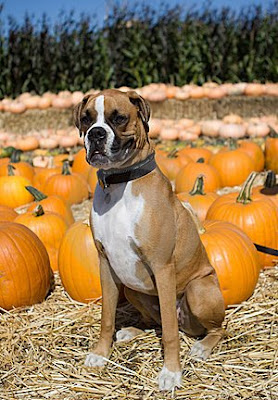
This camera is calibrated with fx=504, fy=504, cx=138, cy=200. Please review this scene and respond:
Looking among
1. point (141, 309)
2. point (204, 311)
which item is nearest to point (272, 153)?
point (141, 309)

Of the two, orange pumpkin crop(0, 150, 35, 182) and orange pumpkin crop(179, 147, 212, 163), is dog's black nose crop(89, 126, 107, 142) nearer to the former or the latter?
orange pumpkin crop(0, 150, 35, 182)

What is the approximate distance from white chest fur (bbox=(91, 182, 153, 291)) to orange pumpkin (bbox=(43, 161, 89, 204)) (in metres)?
3.51

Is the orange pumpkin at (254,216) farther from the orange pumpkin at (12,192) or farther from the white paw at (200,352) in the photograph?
the orange pumpkin at (12,192)

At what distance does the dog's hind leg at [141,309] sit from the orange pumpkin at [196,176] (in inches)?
116

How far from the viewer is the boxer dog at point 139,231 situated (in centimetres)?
250

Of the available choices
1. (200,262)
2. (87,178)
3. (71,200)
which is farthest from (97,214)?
(87,178)

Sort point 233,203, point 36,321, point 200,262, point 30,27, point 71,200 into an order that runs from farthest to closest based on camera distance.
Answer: point 30,27 → point 71,200 → point 233,203 → point 36,321 → point 200,262

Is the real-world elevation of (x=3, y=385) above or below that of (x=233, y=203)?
below

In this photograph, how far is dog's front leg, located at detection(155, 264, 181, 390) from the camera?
2.70m

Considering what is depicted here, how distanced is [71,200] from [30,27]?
29.9ft

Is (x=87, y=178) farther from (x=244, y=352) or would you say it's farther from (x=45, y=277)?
(x=244, y=352)

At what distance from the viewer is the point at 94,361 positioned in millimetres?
2969

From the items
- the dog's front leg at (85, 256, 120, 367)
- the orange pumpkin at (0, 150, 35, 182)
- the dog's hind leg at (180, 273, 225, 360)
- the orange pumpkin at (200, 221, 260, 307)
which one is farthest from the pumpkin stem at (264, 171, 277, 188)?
the orange pumpkin at (0, 150, 35, 182)

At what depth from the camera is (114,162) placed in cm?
252
